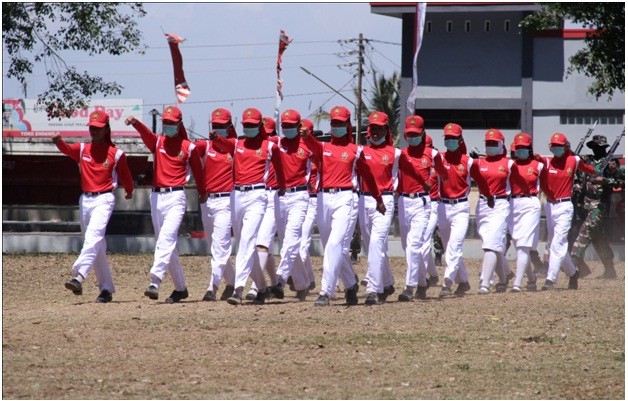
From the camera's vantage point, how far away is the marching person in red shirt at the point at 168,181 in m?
16.3

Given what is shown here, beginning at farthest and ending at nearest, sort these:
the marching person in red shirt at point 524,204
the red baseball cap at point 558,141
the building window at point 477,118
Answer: the building window at point 477,118 < the red baseball cap at point 558,141 < the marching person in red shirt at point 524,204

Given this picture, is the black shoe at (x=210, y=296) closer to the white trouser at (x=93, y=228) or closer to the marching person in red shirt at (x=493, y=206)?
the white trouser at (x=93, y=228)

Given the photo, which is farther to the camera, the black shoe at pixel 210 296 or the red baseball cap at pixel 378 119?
the black shoe at pixel 210 296

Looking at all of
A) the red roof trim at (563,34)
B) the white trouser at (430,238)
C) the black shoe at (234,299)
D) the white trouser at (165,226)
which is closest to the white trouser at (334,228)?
the black shoe at (234,299)

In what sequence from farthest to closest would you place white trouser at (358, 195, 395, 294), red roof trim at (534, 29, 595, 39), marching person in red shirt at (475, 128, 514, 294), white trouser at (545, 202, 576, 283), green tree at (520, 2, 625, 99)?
red roof trim at (534, 29, 595, 39) → green tree at (520, 2, 625, 99) → white trouser at (545, 202, 576, 283) → marching person in red shirt at (475, 128, 514, 294) → white trouser at (358, 195, 395, 294)

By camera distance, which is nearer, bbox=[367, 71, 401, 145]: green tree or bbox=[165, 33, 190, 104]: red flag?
bbox=[165, 33, 190, 104]: red flag

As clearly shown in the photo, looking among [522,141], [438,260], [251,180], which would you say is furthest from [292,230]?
[438,260]

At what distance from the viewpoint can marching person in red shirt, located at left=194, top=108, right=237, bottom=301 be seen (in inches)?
663

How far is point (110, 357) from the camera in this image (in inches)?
468

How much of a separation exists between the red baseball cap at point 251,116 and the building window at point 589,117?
43.1 m

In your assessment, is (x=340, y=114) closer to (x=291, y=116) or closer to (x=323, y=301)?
(x=291, y=116)

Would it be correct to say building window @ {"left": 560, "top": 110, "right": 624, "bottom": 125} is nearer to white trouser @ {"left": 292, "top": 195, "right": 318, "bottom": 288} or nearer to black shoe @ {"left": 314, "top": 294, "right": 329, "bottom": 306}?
white trouser @ {"left": 292, "top": 195, "right": 318, "bottom": 288}

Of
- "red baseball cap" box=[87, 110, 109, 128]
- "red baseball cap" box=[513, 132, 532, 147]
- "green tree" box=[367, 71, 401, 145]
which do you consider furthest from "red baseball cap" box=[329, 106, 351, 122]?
"green tree" box=[367, 71, 401, 145]

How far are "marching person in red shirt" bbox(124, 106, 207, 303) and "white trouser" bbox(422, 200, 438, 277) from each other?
319 cm
